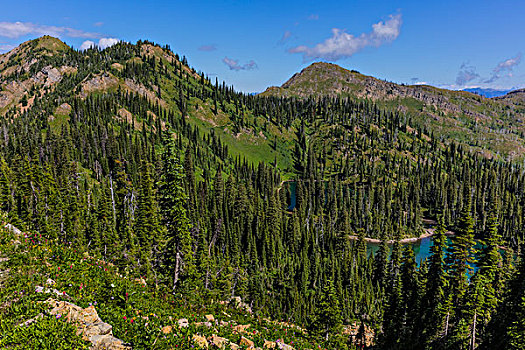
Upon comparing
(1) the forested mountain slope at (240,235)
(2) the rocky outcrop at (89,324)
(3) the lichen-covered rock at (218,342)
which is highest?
(2) the rocky outcrop at (89,324)

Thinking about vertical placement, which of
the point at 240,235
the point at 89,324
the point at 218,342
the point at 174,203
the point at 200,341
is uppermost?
the point at 174,203

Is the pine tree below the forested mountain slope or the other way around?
the other way around

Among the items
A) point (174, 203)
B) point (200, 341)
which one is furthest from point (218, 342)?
point (174, 203)

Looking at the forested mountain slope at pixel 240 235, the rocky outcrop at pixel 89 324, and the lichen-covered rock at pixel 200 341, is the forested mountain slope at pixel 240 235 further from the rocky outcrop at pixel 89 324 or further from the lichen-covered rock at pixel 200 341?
the lichen-covered rock at pixel 200 341

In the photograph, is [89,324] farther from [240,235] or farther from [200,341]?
[240,235]

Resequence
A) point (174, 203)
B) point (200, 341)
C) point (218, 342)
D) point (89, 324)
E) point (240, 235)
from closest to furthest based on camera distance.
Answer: point (89, 324) → point (200, 341) → point (218, 342) → point (174, 203) → point (240, 235)

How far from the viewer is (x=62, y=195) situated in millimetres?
79250

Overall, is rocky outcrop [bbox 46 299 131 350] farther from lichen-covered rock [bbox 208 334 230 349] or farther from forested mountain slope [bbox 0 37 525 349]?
forested mountain slope [bbox 0 37 525 349]

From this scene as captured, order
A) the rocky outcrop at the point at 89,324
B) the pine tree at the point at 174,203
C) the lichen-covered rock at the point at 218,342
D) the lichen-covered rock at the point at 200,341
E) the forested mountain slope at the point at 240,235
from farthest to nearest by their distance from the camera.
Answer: the forested mountain slope at the point at 240,235 < the pine tree at the point at 174,203 < the lichen-covered rock at the point at 218,342 < the lichen-covered rock at the point at 200,341 < the rocky outcrop at the point at 89,324

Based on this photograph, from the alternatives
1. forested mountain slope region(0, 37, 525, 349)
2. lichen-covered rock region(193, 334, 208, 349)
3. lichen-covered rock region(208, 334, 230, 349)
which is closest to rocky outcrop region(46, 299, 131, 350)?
lichen-covered rock region(193, 334, 208, 349)

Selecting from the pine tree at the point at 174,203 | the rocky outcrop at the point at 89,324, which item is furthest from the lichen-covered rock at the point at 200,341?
the pine tree at the point at 174,203

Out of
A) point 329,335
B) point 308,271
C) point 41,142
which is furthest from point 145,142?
point 329,335

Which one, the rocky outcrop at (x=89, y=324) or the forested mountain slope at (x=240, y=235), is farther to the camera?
the forested mountain slope at (x=240, y=235)

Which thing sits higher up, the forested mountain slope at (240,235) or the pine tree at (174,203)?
the pine tree at (174,203)
